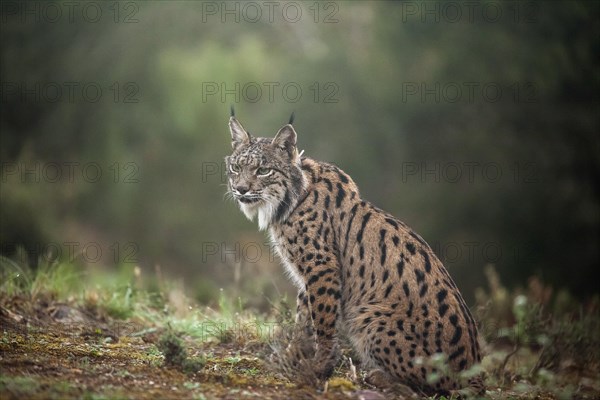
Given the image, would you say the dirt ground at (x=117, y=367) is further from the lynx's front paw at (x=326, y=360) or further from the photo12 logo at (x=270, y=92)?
the photo12 logo at (x=270, y=92)

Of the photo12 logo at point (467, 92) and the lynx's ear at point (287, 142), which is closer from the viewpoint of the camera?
Answer: the lynx's ear at point (287, 142)

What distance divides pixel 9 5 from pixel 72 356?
18702mm

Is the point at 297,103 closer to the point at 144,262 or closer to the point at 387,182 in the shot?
the point at 387,182

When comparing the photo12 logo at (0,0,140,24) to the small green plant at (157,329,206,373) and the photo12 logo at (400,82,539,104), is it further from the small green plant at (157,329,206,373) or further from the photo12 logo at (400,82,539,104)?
the small green plant at (157,329,206,373)

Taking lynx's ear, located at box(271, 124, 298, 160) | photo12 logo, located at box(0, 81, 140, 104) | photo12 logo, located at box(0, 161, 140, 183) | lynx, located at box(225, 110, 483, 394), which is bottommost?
photo12 logo, located at box(0, 161, 140, 183)

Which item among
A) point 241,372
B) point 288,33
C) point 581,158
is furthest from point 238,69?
point 241,372

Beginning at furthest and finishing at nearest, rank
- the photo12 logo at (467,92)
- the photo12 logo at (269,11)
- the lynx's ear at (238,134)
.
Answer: the photo12 logo at (269,11), the photo12 logo at (467,92), the lynx's ear at (238,134)

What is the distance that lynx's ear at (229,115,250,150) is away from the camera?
836 cm

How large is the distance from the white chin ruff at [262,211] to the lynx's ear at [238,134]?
26.3 inches

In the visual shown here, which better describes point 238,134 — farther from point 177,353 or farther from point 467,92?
point 467,92

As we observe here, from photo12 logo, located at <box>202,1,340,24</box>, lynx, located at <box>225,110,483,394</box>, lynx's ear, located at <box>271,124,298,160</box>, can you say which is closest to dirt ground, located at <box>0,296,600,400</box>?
lynx, located at <box>225,110,483,394</box>

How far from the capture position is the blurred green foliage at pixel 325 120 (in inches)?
891

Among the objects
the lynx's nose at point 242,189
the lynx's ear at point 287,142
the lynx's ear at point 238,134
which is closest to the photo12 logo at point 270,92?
the lynx's ear at point 238,134

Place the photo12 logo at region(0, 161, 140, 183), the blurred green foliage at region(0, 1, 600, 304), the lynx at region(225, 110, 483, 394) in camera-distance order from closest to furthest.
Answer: the lynx at region(225, 110, 483, 394) → the blurred green foliage at region(0, 1, 600, 304) → the photo12 logo at region(0, 161, 140, 183)
